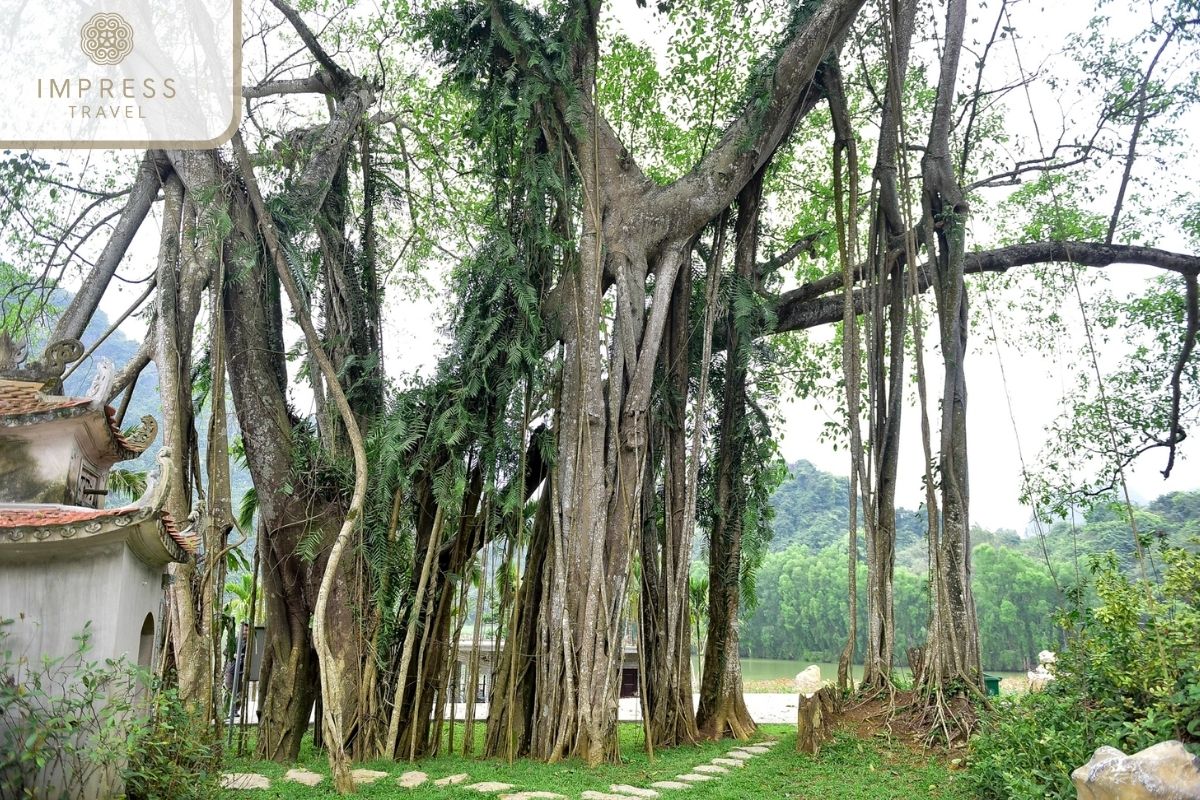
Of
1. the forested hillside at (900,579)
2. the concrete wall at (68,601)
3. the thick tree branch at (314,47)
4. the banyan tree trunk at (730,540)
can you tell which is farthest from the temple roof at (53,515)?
the forested hillside at (900,579)

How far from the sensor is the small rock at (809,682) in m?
5.71

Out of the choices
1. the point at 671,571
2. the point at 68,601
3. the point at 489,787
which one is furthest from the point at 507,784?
the point at 68,601

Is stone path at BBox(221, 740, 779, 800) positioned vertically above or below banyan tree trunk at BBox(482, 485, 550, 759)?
below

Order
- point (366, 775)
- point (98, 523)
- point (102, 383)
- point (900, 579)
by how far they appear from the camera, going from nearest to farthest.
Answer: point (98, 523) < point (102, 383) < point (366, 775) < point (900, 579)

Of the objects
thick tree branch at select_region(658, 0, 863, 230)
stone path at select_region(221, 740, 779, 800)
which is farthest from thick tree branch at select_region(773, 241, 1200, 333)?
stone path at select_region(221, 740, 779, 800)

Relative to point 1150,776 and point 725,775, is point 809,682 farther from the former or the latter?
point 1150,776

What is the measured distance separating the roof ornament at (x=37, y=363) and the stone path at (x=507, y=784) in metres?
2.13

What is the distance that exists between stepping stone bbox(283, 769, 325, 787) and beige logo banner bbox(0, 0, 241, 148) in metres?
3.97

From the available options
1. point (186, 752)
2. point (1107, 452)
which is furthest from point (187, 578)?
point (1107, 452)

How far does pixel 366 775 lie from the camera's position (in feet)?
17.2

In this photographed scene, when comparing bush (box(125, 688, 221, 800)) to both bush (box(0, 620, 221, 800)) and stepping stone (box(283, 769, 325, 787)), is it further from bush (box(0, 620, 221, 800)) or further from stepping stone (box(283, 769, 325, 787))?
stepping stone (box(283, 769, 325, 787))

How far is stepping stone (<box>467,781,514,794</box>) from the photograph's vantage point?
4.71 m

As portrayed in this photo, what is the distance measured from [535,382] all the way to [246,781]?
297 centimetres

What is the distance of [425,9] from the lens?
6.66 meters
